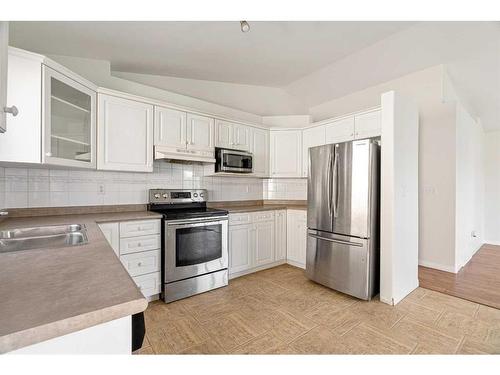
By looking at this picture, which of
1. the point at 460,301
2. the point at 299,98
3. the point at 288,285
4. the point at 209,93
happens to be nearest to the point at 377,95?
the point at 299,98

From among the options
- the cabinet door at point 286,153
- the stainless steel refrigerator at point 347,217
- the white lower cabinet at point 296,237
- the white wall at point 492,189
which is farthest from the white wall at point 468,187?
the cabinet door at point 286,153

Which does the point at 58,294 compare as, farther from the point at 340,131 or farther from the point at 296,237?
the point at 340,131

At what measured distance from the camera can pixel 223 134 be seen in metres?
3.38

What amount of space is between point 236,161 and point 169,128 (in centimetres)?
98

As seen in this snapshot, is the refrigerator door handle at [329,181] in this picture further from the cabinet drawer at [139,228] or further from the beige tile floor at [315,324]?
the cabinet drawer at [139,228]

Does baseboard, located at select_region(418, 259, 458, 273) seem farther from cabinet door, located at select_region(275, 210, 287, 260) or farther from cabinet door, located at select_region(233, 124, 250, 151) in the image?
cabinet door, located at select_region(233, 124, 250, 151)

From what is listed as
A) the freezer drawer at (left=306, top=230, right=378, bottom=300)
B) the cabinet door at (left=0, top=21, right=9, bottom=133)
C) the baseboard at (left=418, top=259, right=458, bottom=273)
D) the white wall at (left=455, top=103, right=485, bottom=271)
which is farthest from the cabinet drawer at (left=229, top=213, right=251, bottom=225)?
the white wall at (left=455, top=103, right=485, bottom=271)

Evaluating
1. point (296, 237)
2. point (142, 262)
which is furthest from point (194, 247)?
point (296, 237)

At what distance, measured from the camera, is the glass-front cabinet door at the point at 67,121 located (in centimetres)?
192

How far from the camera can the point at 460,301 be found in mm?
2506

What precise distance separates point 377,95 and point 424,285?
9.02ft
